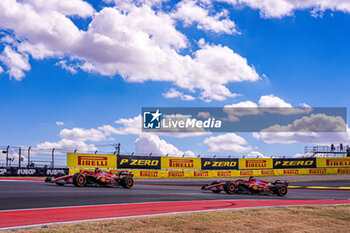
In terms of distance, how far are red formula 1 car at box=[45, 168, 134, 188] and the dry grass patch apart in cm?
948

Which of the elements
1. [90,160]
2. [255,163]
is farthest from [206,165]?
[90,160]

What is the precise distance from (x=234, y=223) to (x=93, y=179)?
11.1 m

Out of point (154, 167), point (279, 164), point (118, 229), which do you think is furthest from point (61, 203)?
point (279, 164)

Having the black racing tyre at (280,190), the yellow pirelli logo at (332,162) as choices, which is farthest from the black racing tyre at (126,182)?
the yellow pirelli logo at (332,162)

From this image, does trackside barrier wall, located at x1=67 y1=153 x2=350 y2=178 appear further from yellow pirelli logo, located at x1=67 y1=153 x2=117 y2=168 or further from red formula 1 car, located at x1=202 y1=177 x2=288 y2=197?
red formula 1 car, located at x1=202 y1=177 x2=288 y2=197

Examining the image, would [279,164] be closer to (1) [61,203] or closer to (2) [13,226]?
(1) [61,203]

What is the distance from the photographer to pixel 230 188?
17438 mm

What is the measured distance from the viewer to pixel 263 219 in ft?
33.6

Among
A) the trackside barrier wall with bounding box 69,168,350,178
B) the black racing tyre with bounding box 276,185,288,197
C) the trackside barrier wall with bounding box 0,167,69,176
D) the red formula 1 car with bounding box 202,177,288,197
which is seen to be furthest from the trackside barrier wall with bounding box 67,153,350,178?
the black racing tyre with bounding box 276,185,288,197

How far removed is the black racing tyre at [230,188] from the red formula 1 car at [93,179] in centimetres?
536

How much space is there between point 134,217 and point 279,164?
3397 centimetres

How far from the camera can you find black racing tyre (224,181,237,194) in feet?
57.0

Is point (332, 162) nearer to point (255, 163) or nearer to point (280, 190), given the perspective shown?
point (255, 163)

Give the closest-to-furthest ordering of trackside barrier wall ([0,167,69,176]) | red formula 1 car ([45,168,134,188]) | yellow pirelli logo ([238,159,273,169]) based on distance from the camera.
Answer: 1. red formula 1 car ([45,168,134,188])
2. trackside barrier wall ([0,167,69,176])
3. yellow pirelli logo ([238,159,273,169])
